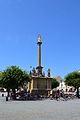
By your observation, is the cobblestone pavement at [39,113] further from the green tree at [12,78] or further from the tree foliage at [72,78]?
the tree foliage at [72,78]

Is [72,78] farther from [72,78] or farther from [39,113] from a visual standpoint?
[39,113]

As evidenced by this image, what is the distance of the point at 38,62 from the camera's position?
48688 mm

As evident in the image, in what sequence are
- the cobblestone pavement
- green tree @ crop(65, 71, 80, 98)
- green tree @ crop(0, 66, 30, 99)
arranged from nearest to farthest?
the cobblestone pavement, green tree @ crop(0, 66, 30, 99), green tree @ crop(65, 71, 80, 98)

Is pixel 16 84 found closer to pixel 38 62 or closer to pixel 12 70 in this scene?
pixel 12 70

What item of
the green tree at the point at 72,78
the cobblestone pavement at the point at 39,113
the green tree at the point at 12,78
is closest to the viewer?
the cobblestone pavement at the point at 39,113

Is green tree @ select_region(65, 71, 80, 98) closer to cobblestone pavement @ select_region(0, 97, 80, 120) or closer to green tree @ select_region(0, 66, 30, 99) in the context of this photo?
green tree @ select_region(0, 66, 30, 99)

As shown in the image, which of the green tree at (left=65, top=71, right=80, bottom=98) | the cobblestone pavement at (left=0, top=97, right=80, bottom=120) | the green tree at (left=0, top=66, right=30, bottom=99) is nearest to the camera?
the cobblestone pavement at (left=0, top=97, right=80, bottom=120)

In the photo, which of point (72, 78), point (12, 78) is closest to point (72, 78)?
point (72, 78)

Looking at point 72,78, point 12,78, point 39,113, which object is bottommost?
point 39,113

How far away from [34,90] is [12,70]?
429 inches

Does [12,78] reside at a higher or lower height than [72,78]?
lower

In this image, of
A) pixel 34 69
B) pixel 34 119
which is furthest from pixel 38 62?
pixel 34 119

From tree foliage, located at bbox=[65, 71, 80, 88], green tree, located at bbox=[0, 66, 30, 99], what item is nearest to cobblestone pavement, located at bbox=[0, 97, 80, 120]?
green tree, located at bbox=[0, 66, 30, 99]

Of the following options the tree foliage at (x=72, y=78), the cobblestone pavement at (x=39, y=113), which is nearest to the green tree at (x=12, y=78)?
the tree foliage at (x=72, y=78)
